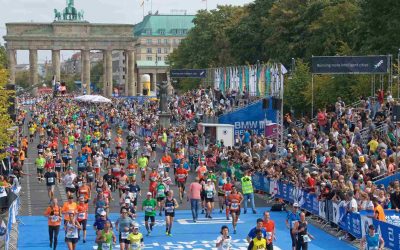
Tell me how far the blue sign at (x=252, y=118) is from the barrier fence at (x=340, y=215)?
14.2 m

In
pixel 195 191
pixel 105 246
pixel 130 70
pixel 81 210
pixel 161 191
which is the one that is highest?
pixel 130 70

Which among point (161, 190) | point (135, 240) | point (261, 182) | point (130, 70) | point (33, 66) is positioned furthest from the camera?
point (130, 70)

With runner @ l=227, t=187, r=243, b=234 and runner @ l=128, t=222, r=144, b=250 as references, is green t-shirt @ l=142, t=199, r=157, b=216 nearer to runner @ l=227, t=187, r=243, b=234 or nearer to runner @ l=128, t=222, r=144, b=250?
runner @ l=227, t=187, r=243, b=234

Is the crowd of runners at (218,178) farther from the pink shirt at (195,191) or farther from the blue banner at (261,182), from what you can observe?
the blue banner at (261,182)

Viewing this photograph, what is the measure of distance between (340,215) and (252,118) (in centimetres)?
2385

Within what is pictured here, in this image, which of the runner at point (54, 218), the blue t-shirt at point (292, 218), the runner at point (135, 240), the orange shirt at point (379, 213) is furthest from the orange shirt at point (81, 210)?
the orange shirt at point (379, 213)

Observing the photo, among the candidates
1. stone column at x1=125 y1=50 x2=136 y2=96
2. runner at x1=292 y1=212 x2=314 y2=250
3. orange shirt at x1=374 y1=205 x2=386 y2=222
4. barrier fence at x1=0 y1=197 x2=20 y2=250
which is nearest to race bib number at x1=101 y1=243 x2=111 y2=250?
barrier fence at x1=0 y1=197 x2=20 y2=250

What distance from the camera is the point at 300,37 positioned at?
7300 centimetres

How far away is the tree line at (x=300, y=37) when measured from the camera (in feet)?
171

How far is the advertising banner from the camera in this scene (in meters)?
38.0

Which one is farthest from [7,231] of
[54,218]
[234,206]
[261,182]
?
[261,182]

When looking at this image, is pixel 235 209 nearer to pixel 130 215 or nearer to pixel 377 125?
pixel 130 215

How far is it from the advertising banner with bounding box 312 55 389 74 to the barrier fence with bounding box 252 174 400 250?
22.8 ft

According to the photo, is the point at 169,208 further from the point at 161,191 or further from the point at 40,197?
the point at 40,197
